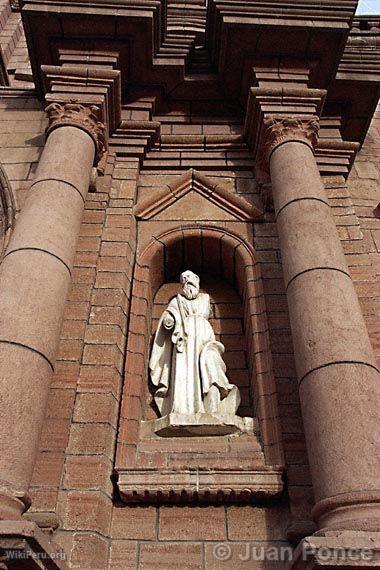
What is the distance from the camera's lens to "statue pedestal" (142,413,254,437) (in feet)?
17.0

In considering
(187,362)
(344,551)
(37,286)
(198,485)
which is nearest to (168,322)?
(187,362)

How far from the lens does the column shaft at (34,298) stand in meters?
4.02

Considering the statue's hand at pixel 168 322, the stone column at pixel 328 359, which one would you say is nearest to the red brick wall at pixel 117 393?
the statue's hand at pixel 168 322

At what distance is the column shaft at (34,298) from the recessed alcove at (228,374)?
39.2 inches

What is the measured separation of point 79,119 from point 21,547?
5077 millimetres

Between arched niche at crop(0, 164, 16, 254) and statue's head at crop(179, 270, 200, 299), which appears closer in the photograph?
statue's head at crop(179, 270, 200, 299)

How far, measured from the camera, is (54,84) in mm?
7191

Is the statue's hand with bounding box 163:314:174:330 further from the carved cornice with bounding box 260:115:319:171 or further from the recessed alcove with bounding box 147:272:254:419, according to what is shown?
the carved cornice with bounding box 260:115:319:171

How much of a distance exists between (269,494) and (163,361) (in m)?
1.89

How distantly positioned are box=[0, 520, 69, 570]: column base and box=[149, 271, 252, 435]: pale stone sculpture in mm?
1878

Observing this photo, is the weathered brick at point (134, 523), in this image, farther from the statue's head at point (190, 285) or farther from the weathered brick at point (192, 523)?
the statue's head at point (190, 285)

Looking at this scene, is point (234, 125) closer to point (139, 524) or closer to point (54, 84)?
point (54, 84)

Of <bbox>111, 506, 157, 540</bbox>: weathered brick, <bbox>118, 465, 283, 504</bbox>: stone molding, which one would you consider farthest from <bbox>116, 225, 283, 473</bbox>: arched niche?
<bbox>111, 506, 157, 540</bbox>: weathered brick

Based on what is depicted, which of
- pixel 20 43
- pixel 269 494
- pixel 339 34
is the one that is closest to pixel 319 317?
pixel 269 494
